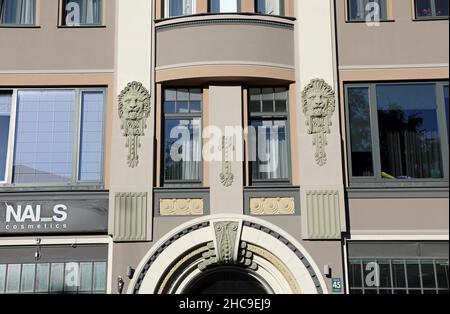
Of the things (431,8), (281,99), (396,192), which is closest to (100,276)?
(281,99)

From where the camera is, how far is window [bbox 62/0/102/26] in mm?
14336

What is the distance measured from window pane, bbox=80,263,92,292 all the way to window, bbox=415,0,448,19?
870cm

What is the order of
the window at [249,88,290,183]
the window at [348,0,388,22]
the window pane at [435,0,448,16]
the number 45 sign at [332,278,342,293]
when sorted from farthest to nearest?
the window at [348,0,388,22]
the window pane at [435,0,448,16]
the window at [249,88,290,183]
the number 45 sign at [332,278,342,293]

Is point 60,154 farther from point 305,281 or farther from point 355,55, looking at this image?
point 355,55

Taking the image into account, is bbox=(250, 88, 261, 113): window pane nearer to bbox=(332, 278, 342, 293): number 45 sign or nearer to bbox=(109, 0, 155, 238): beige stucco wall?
bbox=(109, 0, 155, 238): beige stucco wall

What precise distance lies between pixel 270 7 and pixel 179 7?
6.51ft

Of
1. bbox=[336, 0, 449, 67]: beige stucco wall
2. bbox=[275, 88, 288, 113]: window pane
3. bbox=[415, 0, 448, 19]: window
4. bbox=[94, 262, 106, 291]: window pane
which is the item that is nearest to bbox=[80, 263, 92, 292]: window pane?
bbox=[94, 262, 106, 291]: window pane

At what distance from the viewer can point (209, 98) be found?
13.7 m

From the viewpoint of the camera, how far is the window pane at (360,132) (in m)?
13.5

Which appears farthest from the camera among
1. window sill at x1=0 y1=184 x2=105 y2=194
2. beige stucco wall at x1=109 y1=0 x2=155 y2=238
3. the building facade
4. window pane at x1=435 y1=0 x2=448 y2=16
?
window pane at x1=435 y1=0 x2=448 y2=16

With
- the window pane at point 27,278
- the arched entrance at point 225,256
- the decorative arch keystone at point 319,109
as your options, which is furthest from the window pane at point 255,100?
the window pane at point 27,278

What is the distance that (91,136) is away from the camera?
13.9m

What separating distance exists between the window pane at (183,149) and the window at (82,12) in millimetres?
2882

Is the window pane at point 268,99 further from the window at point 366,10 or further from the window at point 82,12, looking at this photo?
the window at point 82,12
